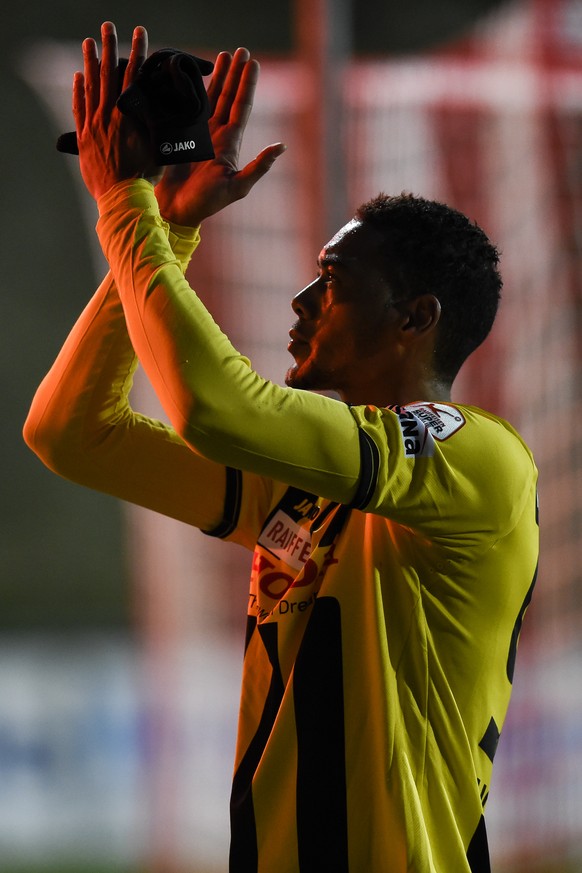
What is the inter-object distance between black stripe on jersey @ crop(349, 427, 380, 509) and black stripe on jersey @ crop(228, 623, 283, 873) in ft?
1.01

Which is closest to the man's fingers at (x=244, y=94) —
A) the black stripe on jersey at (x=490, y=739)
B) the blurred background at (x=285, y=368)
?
the black stripe on jersey at (x=490, y=739)

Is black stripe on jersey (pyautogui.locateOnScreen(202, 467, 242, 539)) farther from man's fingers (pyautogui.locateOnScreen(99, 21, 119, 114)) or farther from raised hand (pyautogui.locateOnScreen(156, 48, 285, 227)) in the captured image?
man's fingers (pyautogui.locateOnScreen(99, 21, 119, 114))

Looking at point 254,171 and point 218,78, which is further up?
point 218,78

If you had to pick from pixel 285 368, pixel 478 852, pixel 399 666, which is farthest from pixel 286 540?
pixel 285 368

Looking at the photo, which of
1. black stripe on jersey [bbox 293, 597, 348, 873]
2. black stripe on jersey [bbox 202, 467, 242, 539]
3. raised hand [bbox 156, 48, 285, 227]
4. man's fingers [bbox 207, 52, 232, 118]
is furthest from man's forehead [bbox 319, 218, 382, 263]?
black stripe on jersey [bbox 293, 597, 348, 873]

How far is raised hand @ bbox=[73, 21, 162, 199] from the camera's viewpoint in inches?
57.6

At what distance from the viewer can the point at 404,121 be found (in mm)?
4379

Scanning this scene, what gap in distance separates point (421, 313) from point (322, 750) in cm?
62

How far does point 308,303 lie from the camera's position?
1.67 m

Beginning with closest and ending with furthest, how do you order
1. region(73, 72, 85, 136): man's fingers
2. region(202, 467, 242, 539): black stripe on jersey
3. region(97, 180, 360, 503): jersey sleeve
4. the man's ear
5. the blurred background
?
1. region(97, 180, 360, 503): jersey sleeve
2. region(73, 72, 85, 136): man's fingers
3. the man's ear
4. region(202, 467, 242, 539): black stripe on jersey
5. the blurred background

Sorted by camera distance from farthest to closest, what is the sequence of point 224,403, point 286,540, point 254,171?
point 286,540 → point 254,171 → point 224,403

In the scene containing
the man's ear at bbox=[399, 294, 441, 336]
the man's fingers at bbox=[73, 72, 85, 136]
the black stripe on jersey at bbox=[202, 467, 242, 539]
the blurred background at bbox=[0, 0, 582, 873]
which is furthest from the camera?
the blurred background at bbox=[0, 0, 582, 873]

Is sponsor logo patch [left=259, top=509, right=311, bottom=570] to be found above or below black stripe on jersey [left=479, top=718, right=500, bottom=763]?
above

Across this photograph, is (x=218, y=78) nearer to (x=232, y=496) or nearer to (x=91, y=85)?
(x=91, y=85)
